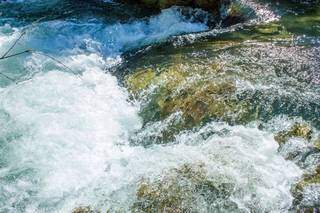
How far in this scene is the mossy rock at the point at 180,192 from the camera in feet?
15.4

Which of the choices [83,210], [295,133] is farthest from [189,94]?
[83,210]

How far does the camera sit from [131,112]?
691cm

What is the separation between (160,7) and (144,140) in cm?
491

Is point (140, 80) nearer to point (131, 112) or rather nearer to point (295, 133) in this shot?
point (131, 112)

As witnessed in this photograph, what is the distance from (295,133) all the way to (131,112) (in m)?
2.51

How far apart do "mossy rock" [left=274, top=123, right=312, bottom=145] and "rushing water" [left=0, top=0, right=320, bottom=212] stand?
92mm

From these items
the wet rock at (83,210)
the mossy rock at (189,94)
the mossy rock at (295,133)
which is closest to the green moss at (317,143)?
the mossy rock at (295,133)

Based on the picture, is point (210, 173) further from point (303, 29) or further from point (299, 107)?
point (303, 29)

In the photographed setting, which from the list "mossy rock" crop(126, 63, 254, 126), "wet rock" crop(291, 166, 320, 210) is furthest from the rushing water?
"mossy rock" crop(126, 63, 254, 126)

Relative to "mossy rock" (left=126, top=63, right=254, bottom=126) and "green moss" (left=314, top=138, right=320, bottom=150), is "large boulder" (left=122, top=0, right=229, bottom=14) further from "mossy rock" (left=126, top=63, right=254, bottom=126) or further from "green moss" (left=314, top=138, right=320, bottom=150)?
"green moss" (left=314, top=138, right=320, bottom=150)

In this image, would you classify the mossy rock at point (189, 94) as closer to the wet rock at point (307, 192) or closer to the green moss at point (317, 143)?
the green moss at point (317, 143)

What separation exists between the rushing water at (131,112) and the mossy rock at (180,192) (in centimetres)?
4

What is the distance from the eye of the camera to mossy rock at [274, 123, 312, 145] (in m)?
5.36

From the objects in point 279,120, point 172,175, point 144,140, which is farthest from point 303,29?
point 172,175
